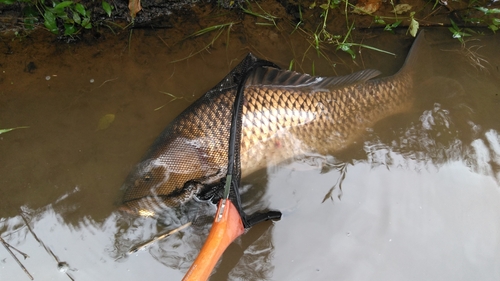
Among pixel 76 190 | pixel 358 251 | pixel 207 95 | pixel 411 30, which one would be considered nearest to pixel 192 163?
pixel 207 95

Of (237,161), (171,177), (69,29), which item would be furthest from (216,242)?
(69,29)

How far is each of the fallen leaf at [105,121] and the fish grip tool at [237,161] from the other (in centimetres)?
95

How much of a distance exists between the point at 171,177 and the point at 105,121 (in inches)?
28.3

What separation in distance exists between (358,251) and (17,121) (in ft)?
8.00

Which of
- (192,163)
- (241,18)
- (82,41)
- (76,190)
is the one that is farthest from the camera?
(241,18)

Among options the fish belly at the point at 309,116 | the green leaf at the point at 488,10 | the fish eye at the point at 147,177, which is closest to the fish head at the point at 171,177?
the fish eye at the point at 147,177

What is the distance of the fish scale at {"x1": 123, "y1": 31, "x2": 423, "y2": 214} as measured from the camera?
2320 mm

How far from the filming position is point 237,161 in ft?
7.20

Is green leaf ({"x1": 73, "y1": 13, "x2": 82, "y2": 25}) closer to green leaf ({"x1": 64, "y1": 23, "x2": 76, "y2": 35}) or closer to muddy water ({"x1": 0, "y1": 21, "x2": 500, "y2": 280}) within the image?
green leaf ({"x1": 64, "y1": 23, "x2": 76, "y2": 35})

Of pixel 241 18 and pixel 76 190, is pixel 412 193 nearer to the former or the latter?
pixel 241 18

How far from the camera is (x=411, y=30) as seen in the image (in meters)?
2.85

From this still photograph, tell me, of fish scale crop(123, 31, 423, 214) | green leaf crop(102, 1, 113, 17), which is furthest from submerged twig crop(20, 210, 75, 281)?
green leaf crop(102, 1, 113, 17)

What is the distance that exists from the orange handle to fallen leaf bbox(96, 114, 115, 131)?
1190mm

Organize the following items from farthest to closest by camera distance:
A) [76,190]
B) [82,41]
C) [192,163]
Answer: [82,41] < [76,190] < [192,163]
